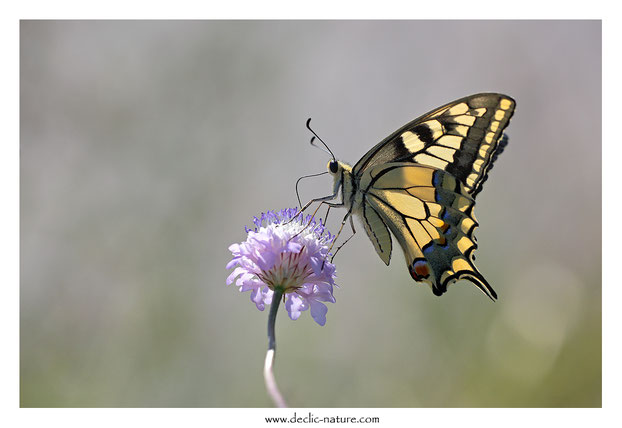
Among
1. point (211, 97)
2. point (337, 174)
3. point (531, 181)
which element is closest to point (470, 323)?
point (531, 181)

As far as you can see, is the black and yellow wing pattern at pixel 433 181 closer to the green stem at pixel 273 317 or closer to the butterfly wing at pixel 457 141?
the butterfly wing at pixel 457 141

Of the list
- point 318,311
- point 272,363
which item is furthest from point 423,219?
point 272,363

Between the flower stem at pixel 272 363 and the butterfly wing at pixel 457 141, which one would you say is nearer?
the flower stem at pixel 272 363

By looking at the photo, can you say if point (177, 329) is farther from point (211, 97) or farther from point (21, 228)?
point (211, 97)

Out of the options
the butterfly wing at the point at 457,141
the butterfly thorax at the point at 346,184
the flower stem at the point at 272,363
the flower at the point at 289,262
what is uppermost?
the butterfly wing at the point at 457,141

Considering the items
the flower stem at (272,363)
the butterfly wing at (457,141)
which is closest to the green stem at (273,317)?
the flower stem at (272,363)

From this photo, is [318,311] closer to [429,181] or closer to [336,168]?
[336,168]
